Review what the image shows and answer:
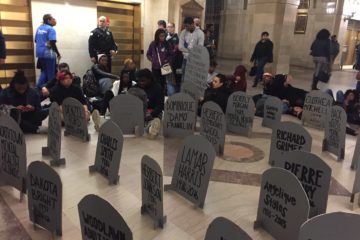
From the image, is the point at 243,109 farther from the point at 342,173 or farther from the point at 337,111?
the point at 342,173

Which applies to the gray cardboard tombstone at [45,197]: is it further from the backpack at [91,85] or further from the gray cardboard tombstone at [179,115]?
the backpack at [91,85]

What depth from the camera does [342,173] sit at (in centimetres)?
406

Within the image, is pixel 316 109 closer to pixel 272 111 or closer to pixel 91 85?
pixel 272 111

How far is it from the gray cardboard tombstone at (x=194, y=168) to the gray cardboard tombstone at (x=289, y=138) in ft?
4.00

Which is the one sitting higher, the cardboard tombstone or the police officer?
the police officer

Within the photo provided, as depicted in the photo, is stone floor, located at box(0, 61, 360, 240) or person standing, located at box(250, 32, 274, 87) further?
person standing, located at box(250, 32, 274, 87)

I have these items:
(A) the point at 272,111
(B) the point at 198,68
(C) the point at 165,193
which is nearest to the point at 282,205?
(C) the point at 165,193

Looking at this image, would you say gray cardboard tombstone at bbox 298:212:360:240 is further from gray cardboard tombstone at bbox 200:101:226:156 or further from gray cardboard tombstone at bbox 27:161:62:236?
gray cardboard tombstone at bbox 200:101:226:156

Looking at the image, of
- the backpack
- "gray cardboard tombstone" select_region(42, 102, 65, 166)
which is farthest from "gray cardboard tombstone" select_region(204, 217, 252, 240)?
the backpack

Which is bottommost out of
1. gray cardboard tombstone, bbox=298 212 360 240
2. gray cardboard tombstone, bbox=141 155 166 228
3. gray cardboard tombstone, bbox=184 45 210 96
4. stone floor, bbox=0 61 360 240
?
stone floor, bbox=0 61 360 240

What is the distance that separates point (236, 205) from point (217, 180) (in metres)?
0.55

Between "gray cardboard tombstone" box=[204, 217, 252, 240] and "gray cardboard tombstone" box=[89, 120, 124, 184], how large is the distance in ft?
5.24

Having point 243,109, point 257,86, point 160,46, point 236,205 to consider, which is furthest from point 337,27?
point 236,205

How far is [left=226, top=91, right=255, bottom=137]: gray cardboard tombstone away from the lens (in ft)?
16.7
